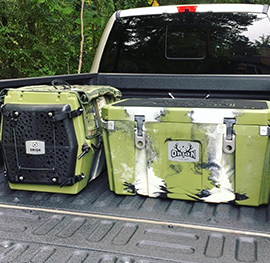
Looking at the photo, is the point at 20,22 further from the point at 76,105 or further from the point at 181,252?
the point at 181,252

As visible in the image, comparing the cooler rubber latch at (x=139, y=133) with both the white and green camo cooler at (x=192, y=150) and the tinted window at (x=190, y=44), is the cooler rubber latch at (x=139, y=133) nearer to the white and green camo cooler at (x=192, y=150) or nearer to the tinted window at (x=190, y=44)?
the white and green camo cooler at (x=192, y=150)

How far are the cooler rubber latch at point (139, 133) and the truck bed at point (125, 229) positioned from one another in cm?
33

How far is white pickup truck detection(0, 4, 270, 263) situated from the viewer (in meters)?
1.67

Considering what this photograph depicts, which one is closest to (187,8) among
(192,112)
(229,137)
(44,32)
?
(192,112)

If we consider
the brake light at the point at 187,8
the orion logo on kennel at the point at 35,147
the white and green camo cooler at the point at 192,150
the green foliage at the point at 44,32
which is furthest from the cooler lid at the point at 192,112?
the green foliage at the point at 44,32

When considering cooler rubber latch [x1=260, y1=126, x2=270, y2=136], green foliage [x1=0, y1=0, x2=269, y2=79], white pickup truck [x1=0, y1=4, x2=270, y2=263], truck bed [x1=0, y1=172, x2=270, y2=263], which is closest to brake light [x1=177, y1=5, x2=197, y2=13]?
white pickup truck [x1=0, y1=4, x2=270, y2=263]

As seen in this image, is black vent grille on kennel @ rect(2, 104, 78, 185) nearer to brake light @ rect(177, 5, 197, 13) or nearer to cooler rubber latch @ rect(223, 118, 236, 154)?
cooler rubber latch @ rect(223, 118, 236, 154)

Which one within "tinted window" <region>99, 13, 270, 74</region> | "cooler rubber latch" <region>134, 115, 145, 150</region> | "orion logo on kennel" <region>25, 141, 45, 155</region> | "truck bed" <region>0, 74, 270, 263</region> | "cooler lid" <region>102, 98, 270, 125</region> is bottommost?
"truck bed" <region>0, 74, 270, 263</region>

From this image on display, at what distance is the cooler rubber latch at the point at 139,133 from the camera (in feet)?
7.30

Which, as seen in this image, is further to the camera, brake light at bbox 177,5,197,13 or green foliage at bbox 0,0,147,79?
green foliage at bbox 0,0,147,79

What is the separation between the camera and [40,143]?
2.27 m

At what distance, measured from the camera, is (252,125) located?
2059 millimetres

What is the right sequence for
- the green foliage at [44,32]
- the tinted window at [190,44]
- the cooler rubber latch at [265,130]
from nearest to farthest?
the cooler rubber latch at [265,130] < the tinted window at [190,44] < the green foliage at [44,32]

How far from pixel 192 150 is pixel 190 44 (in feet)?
4.23
